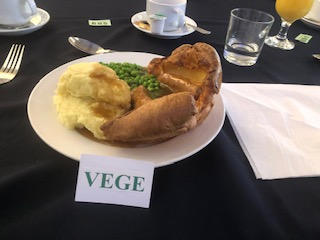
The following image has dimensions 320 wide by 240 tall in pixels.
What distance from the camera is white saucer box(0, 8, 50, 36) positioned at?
960mm

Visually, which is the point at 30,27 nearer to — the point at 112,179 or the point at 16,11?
the point at 16,11

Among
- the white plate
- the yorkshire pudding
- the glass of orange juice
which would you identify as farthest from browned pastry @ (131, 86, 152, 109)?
the glass of orange juice

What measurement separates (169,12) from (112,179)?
2.32 feet

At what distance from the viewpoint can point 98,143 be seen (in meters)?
0.58

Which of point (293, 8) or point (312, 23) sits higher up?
point (293, 8)

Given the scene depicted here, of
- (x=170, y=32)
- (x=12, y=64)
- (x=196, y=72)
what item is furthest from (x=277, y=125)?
(x=12, y=64)

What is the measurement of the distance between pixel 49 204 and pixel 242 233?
1.05 ft

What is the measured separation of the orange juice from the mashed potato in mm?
752

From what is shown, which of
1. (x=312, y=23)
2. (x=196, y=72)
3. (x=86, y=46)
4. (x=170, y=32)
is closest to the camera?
(x=196, y=72)

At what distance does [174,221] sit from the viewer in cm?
52

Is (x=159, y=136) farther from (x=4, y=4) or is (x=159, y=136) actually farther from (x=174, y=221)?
(x=4, y=4)

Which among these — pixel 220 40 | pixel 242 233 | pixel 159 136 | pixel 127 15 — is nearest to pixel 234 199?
pixel 242 233

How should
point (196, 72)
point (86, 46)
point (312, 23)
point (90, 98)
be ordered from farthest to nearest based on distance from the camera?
point (312, 23)
point (86, 46)
point (196, 72)
point (90, 98)

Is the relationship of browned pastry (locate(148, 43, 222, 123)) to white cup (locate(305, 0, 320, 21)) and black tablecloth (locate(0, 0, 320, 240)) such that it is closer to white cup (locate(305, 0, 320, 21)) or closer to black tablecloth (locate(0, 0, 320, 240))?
black tablecloth (locate(0, 0, 320, 240))
